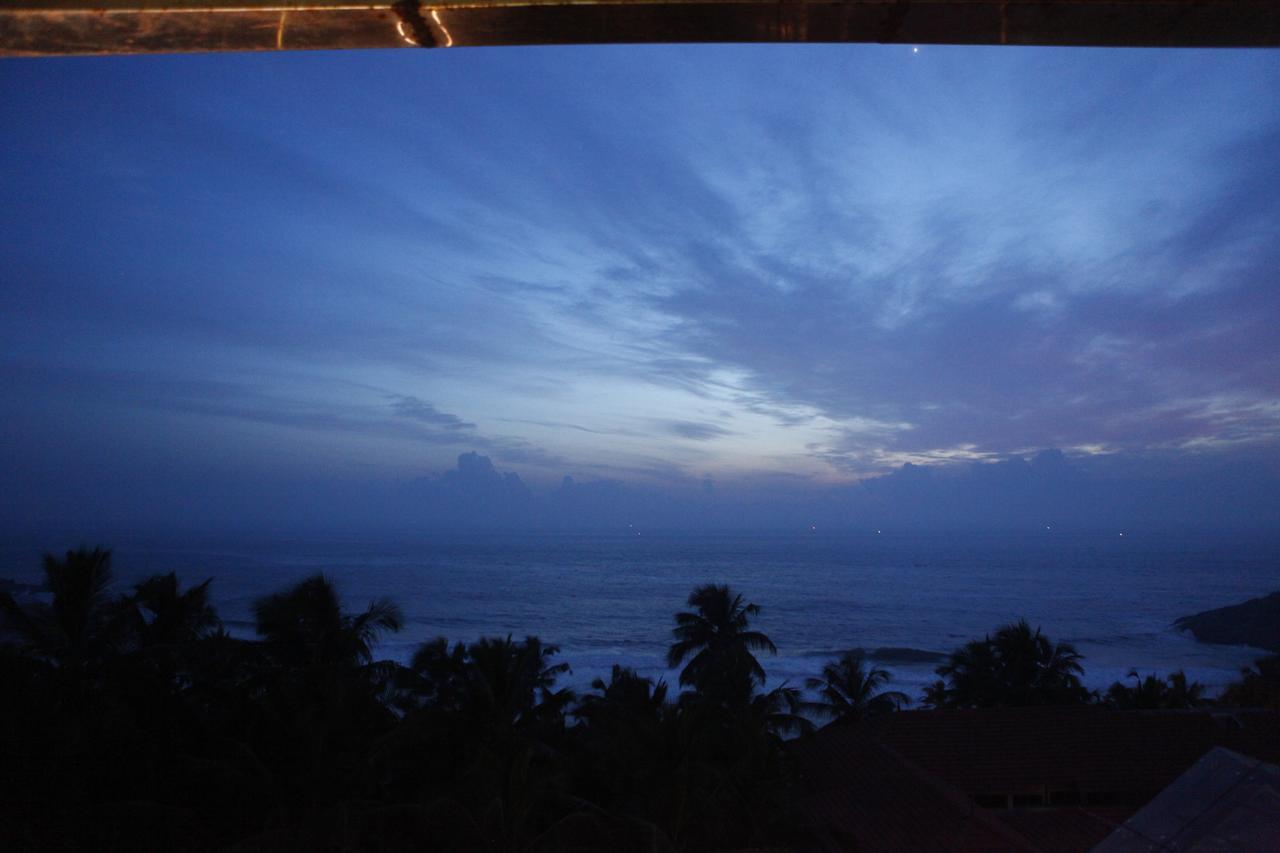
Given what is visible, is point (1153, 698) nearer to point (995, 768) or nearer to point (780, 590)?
point (995, 768)

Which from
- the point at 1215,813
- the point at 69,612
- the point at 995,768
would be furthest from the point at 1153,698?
the point at 69,612

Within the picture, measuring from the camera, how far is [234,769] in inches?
459

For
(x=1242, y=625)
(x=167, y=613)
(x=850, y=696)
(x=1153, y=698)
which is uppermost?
(x=167, y=613)

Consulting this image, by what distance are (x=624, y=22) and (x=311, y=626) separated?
18.0 m

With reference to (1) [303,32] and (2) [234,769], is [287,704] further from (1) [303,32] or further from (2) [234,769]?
(1) [303,32]

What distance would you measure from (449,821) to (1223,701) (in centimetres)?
2814

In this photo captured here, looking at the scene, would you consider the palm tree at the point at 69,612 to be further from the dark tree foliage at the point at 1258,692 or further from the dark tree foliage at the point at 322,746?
the dark tree foliage at the point at 1258,692

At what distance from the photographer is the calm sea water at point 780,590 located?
170 feet

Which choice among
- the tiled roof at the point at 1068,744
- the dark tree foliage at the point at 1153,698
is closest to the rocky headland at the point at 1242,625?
the dark tree foliage at the point at 1153,698

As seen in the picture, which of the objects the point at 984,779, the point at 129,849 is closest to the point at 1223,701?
the point at 984,779

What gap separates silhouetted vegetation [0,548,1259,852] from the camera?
10609mm

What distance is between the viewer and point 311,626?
17156mm

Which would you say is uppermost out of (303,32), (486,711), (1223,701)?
(303,32)

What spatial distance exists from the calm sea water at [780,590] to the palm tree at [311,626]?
26453 mm
